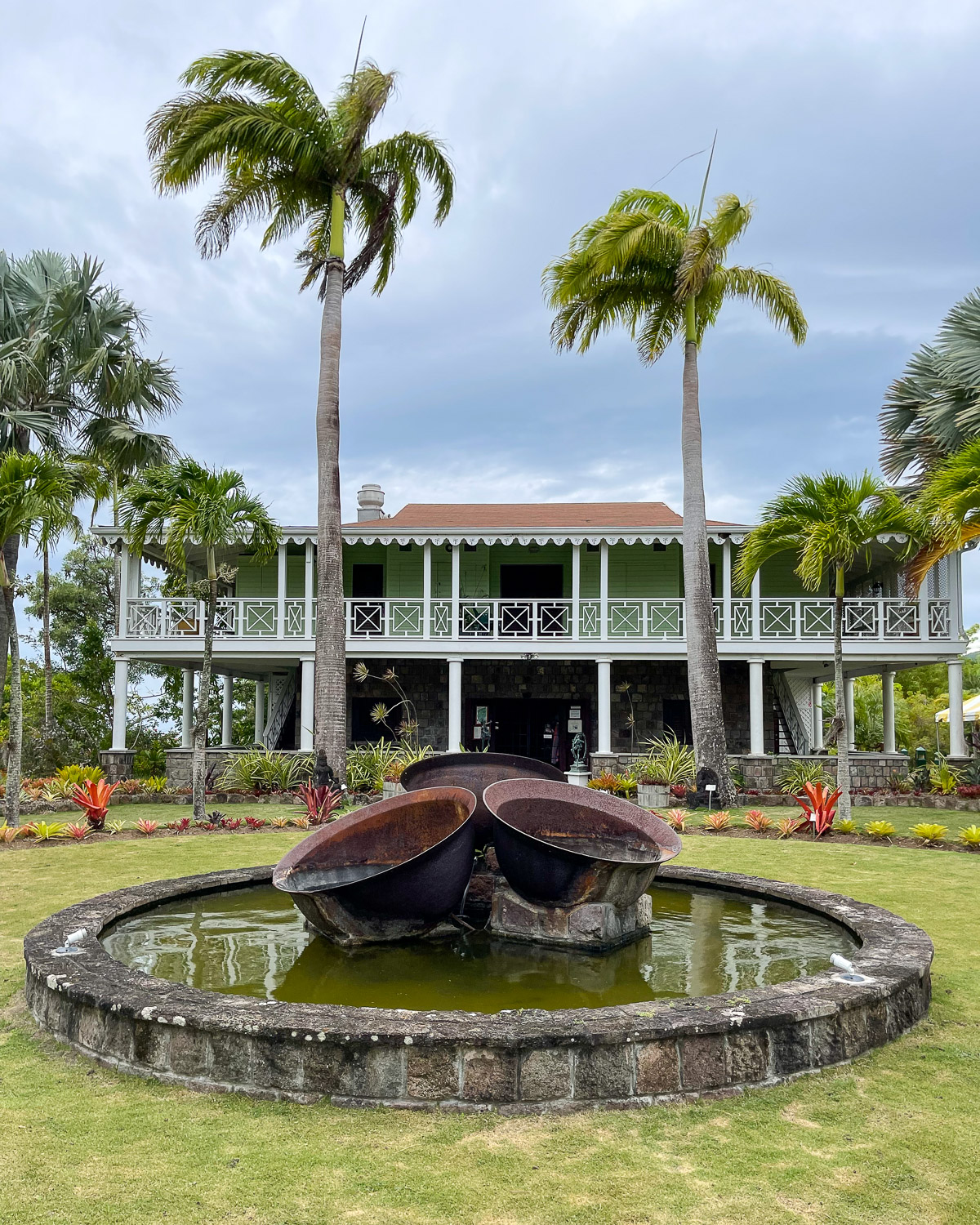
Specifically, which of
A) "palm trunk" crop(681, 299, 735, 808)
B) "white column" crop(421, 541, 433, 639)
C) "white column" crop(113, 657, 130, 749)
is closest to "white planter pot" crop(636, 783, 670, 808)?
"palm trunk" crop(681, 299, 735, 808)

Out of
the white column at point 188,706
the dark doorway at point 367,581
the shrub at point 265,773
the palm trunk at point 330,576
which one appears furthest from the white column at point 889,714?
the white column at point 188,706

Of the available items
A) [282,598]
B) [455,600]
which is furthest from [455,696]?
[282,598]

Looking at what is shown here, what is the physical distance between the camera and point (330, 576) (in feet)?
52.1

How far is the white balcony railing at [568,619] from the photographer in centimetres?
1877

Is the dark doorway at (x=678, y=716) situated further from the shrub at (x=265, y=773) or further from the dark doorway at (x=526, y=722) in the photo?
the shrub at (x=265, y=773)

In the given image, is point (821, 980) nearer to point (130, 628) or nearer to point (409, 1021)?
point (409, 1021)

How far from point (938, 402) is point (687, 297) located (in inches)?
191

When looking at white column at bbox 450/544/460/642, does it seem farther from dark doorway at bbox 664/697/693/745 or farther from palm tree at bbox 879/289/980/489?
palm tree at bbox 879/289/980/489

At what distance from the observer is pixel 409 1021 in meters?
3.90

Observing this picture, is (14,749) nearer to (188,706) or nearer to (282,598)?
(282,598)

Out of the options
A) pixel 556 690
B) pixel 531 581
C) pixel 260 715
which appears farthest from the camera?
pixel 260 715

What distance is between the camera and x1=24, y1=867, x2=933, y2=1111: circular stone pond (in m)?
3.74

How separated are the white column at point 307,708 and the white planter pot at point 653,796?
253 inches

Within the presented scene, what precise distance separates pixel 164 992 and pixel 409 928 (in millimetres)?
1987
